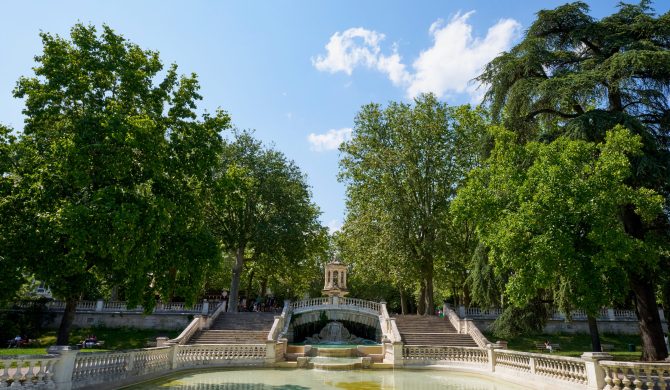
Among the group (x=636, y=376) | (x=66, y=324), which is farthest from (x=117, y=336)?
(x=636, y=376)

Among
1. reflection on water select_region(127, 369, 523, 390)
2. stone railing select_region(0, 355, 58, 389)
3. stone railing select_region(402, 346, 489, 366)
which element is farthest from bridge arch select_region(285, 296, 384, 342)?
stone railing select_region(0, 355, 58, 389)

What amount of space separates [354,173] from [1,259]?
78.4 feet

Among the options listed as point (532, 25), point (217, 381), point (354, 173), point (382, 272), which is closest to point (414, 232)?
point (382, 272)

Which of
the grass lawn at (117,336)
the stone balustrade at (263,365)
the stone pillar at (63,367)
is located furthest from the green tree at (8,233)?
the grass lawn at (117,336)

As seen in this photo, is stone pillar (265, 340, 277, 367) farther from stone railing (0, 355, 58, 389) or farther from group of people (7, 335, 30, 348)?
group of people (7, 335, 30, 348)

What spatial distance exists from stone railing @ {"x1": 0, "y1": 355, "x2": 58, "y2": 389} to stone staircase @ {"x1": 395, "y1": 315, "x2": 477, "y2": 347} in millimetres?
17420

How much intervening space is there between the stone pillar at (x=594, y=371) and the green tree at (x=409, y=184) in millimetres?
18211

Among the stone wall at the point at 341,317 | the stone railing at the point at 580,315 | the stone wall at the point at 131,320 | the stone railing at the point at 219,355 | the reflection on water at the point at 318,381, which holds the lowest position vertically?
the reflection on water at the point at 318,381

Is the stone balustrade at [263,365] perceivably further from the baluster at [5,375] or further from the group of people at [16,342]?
the group of people at [16,342]

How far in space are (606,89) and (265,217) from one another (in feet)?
81.2

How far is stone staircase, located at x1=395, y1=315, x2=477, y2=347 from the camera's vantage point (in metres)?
23.1

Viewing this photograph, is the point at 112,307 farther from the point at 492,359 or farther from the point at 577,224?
the point at 577,224

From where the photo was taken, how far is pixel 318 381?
13.5m

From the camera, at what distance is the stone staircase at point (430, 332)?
23125 millimetres
